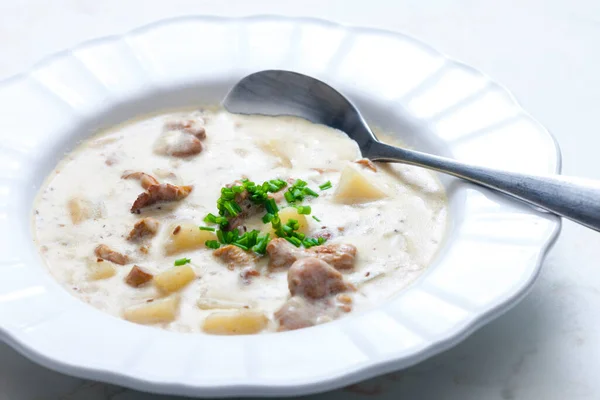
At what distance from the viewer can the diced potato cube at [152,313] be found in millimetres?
2764

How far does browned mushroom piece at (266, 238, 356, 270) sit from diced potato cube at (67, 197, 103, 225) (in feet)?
2.49

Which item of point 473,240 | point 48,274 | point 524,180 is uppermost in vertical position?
point 524,180

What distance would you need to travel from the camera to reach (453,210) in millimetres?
3291

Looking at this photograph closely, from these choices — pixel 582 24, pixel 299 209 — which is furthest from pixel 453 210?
pixel 582 24

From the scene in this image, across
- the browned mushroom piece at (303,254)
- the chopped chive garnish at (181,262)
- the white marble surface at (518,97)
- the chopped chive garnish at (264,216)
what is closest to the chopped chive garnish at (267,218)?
the chopped chive garnish at (264,216)

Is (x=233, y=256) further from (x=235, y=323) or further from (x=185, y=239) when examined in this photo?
(x=235, y=323)

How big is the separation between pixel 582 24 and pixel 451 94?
151 cm

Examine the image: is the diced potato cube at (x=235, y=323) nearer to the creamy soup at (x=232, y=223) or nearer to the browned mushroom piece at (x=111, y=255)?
the creamy soup at (x=232, y=223)

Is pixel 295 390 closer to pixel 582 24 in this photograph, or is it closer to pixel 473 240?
pixel 473 240

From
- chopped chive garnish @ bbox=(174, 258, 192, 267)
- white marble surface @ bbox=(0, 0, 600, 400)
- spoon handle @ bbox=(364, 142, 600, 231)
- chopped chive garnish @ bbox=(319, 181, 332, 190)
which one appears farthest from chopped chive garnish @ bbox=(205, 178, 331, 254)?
white marble surface @ bbox=(0, 0, 600, 400)

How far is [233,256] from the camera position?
119 inches

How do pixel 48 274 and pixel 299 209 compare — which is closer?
pixel 48 274

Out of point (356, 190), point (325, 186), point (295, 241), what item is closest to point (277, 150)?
point (325, 186)

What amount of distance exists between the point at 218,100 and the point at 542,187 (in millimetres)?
1697
